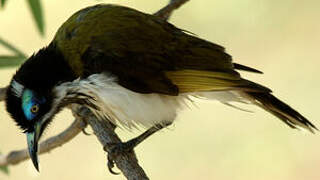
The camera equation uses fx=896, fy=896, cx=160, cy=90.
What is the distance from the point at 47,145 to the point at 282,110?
4.43ft

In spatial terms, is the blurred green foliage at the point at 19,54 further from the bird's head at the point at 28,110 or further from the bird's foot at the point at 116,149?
the bird's foot at the point at 116,149

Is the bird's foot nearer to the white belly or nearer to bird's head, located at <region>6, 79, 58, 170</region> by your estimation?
the white belly

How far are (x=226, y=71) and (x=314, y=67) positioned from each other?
390cm

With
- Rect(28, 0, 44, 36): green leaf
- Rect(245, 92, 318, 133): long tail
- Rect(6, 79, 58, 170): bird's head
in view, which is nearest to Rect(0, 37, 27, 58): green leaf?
Rect(28, 0, 44, 36): green leaf

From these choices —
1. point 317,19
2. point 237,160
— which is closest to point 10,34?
point 237,160

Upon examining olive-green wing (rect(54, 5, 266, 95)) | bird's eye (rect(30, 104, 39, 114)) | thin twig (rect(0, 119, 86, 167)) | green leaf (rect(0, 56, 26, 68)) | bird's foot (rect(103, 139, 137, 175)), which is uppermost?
olive-green wing (rect(54, 5, 266, 95))

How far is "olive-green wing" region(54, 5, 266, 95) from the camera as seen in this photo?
4492 mm

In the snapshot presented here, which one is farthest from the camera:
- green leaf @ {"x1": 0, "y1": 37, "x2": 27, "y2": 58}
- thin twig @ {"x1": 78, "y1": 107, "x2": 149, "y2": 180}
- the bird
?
green leaf @ {"x1": 0, "y1": 37, "x2": 27, "y2": 58}

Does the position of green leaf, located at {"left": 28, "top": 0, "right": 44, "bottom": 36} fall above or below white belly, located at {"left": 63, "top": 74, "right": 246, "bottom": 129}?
above

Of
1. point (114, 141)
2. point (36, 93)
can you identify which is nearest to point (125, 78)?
point (114, 141)

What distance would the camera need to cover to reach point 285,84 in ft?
26.3

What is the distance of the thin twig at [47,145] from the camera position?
4922 mm

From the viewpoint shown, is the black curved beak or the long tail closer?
the black curved beak

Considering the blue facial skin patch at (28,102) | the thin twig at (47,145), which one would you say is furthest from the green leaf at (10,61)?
the thin twig at (47,145)
